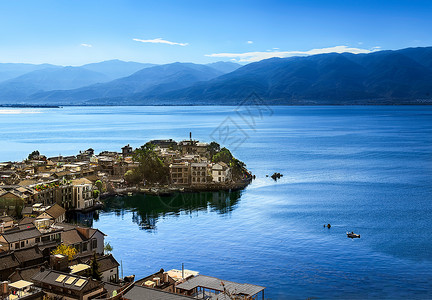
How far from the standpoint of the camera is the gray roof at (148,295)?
13.5 metres

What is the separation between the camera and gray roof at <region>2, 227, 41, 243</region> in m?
19.0

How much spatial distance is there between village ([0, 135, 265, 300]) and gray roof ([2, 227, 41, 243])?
0.14 ft

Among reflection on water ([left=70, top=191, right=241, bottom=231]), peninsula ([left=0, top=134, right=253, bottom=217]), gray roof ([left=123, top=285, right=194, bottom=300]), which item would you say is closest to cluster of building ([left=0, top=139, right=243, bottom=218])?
peninsula ([left=0, top=134, right=253, bottom=217])

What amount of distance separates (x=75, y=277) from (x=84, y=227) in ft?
24.6

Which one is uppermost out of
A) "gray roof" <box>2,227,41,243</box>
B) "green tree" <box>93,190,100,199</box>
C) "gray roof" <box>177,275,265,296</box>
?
"gray roof" <box>2,227,41,243</box>

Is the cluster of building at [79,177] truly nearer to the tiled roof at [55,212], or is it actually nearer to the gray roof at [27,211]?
the gray roof at [27,211]

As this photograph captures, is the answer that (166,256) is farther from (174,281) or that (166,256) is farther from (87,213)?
(87,213)

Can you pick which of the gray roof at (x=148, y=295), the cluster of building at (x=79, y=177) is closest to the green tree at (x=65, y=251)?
the gray roof at (x=148, y=295)

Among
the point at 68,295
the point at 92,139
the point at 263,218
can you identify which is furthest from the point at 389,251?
the point at 92,139

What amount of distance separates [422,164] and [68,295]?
55655 mm

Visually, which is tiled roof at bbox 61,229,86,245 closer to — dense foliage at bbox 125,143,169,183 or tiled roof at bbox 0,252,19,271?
tiled roof at bbox 0,252,19,271

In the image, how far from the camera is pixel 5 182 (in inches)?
1492

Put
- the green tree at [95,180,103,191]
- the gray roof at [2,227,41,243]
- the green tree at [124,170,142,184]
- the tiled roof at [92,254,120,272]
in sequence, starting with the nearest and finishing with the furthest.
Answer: the tiled roof at [92,254,120,272] → the gray roof at [2,227,41,243] → the green tree at [95,180,103,191] → the green tree at [124,170,142,184]

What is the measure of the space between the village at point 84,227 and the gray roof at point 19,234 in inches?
1.6
